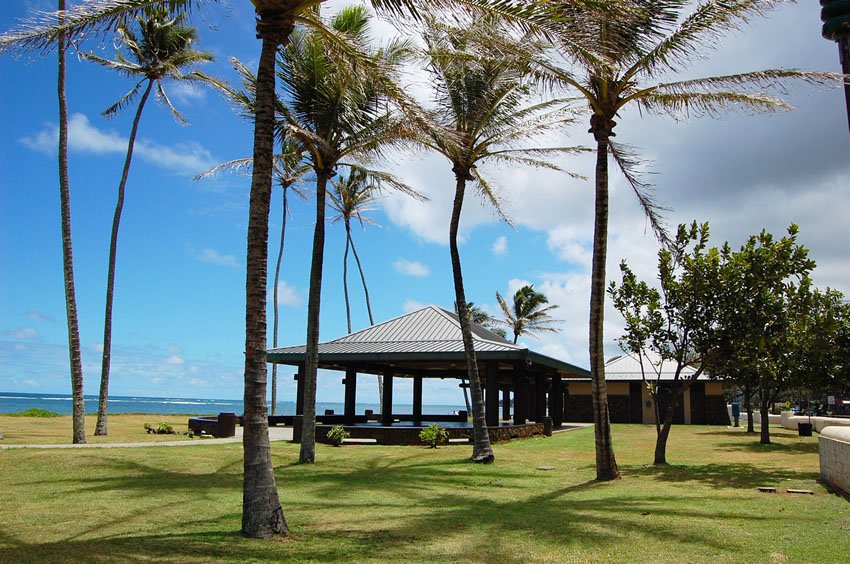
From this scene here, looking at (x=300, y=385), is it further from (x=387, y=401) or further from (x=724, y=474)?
(x=724, y=474)

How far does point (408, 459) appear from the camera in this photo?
1819cm

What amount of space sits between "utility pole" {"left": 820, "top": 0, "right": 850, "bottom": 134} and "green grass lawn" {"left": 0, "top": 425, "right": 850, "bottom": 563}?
5020 mm

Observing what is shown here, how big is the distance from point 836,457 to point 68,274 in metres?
19.4

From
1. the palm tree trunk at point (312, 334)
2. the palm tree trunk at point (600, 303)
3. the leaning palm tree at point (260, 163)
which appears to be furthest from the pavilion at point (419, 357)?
the leaning palm tree at point (260, 163)

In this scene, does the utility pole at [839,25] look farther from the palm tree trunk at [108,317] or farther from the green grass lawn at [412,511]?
the palm tree trunk at [108,317]

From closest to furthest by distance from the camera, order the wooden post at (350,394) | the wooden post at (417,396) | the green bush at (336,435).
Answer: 1. the green bush at (336,435)
2. the wooden post at (350,394)
3. the wooden post at (417,396)

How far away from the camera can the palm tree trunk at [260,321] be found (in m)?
7.61

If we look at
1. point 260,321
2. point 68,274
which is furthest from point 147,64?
point 260,321

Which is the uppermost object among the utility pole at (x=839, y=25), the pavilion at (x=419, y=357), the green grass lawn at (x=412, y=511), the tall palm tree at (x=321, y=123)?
the tall palm tree at (x=321, y=123)

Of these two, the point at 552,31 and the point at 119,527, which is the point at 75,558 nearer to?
the point at 119,527

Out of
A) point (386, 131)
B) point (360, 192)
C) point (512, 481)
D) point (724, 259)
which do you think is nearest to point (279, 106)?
point (386, 131)

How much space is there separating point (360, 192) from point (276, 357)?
13337 mm

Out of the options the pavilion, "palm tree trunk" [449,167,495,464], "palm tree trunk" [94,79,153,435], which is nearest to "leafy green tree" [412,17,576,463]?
"palm tree trunk" [449,167,495,464]

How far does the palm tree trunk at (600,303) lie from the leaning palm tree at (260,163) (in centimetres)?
591
